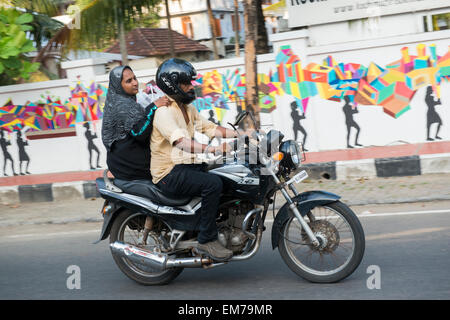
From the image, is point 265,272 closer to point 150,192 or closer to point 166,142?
point 150,192

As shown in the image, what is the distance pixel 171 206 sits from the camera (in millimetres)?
4898

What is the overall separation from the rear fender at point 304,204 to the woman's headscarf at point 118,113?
4.58 ft

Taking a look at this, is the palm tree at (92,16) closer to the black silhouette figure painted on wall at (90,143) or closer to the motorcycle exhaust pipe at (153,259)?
the black silhouette figure painted on wall at (90,143)

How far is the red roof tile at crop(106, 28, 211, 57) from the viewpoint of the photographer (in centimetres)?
2795

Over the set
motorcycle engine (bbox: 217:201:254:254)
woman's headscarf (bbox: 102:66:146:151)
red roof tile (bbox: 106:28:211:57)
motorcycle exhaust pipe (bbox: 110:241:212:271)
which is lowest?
motorcycle exhaust pipe (bbox: 110:241:212:271)

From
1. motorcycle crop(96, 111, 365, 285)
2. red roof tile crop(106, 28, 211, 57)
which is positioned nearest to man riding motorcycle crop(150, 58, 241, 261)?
motorcycle crop(96, 111, 365, 285)

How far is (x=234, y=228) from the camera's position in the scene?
4859 millimetres

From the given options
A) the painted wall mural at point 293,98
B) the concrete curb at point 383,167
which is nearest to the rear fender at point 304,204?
the concrete curb at point 383,167

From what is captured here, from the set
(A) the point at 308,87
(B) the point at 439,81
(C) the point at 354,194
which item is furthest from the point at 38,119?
(B) the point at 439,81

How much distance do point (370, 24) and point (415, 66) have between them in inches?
82.9

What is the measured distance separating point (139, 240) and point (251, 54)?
5226mm

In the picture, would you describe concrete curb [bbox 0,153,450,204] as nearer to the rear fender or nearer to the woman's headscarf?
the rear fender

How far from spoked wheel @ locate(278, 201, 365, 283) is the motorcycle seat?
0.87 metres
